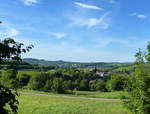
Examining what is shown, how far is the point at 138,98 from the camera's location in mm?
16297

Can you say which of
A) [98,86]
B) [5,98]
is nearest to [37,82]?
[98,86]

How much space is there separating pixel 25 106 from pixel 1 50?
119ft

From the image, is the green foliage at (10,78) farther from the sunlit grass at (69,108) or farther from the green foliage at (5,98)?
the sunlit grass at (69,108)

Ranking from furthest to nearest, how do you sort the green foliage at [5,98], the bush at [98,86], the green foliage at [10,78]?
the bush at [98,86] → the green foliage at [10,78] → the green foliage at [5,98]

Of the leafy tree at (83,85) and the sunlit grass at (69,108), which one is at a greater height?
the sunlit grass at (69,108)

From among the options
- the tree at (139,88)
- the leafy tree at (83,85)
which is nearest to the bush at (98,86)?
the leafy tree at (83,85)

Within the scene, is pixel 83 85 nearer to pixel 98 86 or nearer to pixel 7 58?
pixel 98 86

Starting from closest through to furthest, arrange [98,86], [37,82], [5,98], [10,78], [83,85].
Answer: [5,98] < [10,78] < [37,82] < [83,85] < [98,86]

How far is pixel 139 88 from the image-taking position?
1634cm

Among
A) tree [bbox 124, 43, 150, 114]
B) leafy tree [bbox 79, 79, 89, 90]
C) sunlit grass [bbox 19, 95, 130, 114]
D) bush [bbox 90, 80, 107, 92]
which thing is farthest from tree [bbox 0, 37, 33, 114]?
bush [bbox 90, 80, 107, 92]

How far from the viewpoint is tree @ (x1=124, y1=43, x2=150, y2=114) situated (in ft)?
51.9

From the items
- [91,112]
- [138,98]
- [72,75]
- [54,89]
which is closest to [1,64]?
[138,98]

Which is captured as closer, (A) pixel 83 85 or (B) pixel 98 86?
(A) pixel 83 85

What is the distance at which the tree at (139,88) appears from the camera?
1583cm
